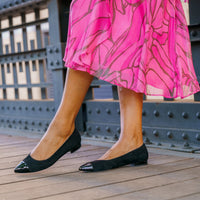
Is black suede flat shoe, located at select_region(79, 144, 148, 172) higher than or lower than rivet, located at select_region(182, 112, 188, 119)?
lower

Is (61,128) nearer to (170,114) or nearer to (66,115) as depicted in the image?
(66,115)

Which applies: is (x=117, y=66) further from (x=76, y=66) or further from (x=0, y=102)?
(x=0, y=102)

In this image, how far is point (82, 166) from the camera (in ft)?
6.22

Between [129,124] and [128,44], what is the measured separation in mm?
367

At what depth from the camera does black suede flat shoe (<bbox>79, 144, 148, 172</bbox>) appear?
1884mm

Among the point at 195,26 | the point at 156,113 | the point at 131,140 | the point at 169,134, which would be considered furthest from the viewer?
the point at 156,113

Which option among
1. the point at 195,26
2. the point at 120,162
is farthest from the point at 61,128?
the point at 195,26

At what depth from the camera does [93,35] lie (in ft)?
5.98

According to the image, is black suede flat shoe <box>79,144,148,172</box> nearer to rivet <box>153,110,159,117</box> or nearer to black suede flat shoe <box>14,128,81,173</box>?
black suede flat shoe <box>14,128,81,173</box>

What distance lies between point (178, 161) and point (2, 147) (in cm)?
130

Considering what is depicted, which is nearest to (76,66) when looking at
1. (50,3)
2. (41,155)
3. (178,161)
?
(41,155)

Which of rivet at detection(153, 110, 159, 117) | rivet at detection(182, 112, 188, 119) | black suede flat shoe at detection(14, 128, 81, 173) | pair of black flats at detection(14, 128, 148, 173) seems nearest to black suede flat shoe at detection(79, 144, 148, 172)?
pair of black flats at detection(14, 128, 148, 173)

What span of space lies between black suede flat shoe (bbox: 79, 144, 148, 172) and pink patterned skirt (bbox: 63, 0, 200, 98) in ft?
0.94

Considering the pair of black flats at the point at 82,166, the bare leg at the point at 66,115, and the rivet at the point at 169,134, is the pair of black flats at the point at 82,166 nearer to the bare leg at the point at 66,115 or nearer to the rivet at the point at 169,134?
the bare leg at the point at 66,115
